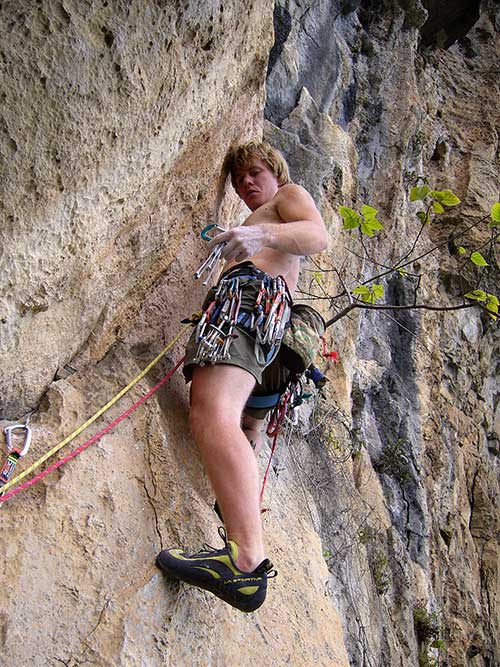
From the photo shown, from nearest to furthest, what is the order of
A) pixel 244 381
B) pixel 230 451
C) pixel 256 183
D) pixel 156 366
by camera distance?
pixel 230 451
pixel 244 381
pixel 156 366
pixel 256 183

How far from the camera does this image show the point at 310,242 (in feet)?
7.93

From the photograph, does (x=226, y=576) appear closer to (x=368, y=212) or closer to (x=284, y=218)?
(x=284, y=218)

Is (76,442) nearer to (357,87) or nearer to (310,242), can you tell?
(310,242)

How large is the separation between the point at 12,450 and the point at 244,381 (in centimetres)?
81

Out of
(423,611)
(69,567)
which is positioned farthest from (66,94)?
(423,611)

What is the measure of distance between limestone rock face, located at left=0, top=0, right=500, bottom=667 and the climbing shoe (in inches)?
4.8

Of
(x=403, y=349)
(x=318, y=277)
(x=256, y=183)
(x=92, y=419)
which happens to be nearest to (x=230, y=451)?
(x=92, y=419)

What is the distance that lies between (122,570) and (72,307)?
89cm

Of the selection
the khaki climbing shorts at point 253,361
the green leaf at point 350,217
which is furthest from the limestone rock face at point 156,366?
the green leaf at point 350,217

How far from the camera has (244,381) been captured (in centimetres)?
217

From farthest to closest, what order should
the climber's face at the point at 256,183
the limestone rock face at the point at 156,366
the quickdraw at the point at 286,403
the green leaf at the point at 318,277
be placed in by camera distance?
the green leaf at the point at 318,277 < the climber's face at the point at 256,183 < the quickdraw at the point at 286,403 < the limestone rock face at the point at 156,366

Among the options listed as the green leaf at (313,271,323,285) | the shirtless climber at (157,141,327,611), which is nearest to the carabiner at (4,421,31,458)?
the shirtless climber at (157,141,327,611)

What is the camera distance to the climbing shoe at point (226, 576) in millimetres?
1788

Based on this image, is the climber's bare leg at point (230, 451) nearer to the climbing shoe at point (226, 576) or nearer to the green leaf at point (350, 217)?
the climbing shoe at point (226, 576)
